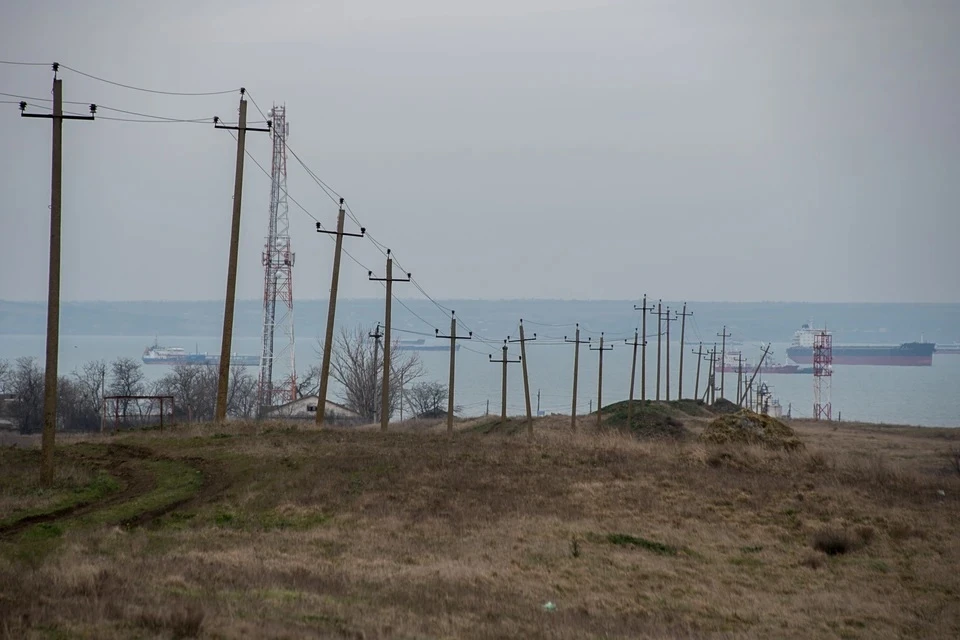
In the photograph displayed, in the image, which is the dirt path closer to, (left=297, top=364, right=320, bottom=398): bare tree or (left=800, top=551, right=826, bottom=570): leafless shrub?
(left=800, top=551, right=826, bottom=570): leafless shrub

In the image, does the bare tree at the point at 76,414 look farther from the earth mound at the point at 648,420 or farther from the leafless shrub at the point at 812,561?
the leafless shrub at the point at 812,561

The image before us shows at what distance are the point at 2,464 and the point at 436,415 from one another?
78.6 m

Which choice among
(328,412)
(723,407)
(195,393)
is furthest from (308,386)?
(723,407)

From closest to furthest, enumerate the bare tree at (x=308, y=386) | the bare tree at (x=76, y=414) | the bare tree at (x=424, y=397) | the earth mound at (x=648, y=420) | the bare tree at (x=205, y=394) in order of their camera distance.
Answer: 1. the earth mound at (x=648, y=420)
2. the bare tree at (x=76, y=414)
3. the bare tree at (x=205, y=394)
4. the bare tree at (x=308, y=386)
5. the bare tree at (x=424, y=397)

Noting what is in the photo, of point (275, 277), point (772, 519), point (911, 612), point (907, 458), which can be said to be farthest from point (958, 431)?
point (911, 612)

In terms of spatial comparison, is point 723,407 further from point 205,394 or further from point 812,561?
point 812,561

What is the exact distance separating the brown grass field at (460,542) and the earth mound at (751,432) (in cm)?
386

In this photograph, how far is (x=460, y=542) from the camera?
60.2ft

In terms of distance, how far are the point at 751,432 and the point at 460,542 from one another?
65.0 ft

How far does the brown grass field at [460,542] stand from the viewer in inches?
466

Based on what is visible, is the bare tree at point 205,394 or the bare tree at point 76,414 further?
the bare tree at point 205,394

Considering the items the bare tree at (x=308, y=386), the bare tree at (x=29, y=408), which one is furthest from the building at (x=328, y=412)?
the bare tree at (x=29, y=408)

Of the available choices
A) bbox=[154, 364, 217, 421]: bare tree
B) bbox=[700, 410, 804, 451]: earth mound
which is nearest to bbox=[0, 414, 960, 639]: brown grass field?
bbox=[700, 410, 804, 451]: earth mound

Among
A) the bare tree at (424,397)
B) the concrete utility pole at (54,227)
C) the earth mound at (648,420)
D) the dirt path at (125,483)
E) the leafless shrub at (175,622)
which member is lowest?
the bare tree at (424,397)
